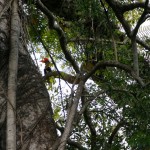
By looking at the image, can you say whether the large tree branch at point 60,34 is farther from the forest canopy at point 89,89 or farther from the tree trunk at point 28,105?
the tree trunk at point 28,105

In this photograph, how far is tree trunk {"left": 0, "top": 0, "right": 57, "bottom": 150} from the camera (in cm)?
154

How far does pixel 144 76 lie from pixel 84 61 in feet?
1.39

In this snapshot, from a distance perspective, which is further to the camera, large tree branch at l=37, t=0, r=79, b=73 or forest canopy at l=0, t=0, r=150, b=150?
large tree branch at l=37, t=0, r=79, b=73

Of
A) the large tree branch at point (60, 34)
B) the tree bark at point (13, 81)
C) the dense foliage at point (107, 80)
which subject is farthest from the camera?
A: the large tree branch at point (60, 34)

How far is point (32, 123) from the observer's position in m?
1.60

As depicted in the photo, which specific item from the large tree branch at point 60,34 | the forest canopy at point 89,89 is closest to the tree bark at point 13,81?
the forest canopy at point 89,89

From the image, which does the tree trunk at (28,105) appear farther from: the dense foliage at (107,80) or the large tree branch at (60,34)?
the large tree branch at (60,34)

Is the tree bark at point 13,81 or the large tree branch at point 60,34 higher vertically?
the large tree branch at point 60,34

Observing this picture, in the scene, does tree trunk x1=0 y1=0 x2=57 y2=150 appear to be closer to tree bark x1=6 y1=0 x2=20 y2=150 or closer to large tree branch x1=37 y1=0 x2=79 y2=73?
tree bark x1=6 y1=0 x2=20 y2=150

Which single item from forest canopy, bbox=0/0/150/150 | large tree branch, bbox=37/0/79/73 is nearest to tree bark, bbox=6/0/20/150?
forest canopy, bbox=0/0/150/150

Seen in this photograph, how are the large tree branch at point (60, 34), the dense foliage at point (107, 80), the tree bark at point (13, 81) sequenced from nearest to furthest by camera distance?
the tree bark at point (13, 81) → the dense foliage at point (107, 80) → the large tree branch at point (60, 34)

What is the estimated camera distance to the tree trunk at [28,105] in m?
1.54

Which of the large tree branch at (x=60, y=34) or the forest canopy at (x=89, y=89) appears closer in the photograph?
the forest canopy at (x=89, y=89)

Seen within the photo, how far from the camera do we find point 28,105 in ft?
5.47
